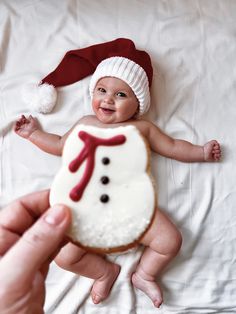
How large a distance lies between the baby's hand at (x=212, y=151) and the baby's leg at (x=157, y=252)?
199 millimetres

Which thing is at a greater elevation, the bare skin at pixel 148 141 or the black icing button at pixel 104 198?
the black icing button at pixel 104 198

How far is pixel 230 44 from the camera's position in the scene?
119 cm

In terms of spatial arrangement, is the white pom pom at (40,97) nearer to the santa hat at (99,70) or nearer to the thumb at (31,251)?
the santa hat at (99,70)

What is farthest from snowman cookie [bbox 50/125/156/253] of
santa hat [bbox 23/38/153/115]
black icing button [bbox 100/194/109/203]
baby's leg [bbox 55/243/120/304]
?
santa hat [bbox 23/38/153/115]

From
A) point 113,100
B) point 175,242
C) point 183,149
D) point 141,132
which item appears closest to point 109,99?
point 113,100

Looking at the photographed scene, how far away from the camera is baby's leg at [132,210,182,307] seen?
3.34ft

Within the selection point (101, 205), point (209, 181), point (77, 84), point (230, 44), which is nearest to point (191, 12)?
point (230, 44)

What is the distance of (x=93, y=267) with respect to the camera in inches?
40.3

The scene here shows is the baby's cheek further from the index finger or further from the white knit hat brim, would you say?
the index finger

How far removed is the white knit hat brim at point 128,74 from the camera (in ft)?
3.54

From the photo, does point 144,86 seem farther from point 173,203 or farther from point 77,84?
point 173,203

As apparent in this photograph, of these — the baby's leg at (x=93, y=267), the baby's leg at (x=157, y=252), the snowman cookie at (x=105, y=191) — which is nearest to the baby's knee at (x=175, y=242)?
the baby's leg at (x=157, y=252)

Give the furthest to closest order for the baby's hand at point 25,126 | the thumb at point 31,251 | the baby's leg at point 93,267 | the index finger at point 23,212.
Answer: the baby's hand at point 25,126 < the baby's leg at point 93,267 < the index finger at point 23,212 < the thumb at point 31,251

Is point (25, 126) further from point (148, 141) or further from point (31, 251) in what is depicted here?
point (31, 251)
